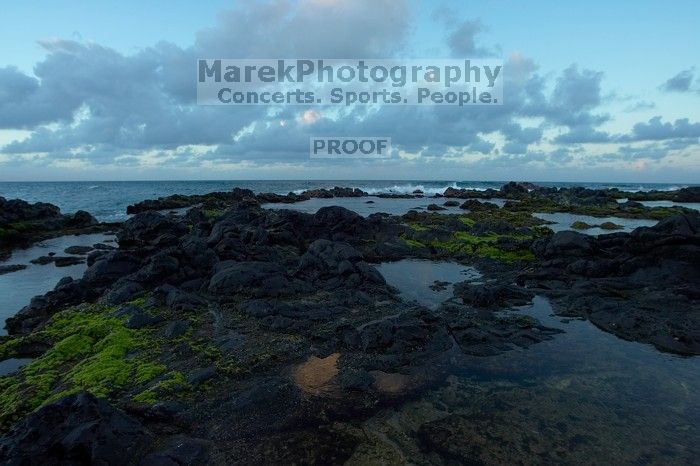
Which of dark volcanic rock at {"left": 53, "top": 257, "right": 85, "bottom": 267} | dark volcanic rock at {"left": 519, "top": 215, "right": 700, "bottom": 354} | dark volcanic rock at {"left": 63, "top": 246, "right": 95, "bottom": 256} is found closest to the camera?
dark volcanic rock at {"left": 519, "top": 215, "right": 700, "bottom": 354}

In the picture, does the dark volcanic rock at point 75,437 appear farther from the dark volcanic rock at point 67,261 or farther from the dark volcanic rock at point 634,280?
the dark volcanic rock at point 67,261

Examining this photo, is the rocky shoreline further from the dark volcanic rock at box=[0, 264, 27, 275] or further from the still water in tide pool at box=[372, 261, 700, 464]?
the dark volcanic rock at box=[0, 264, 27, 275]

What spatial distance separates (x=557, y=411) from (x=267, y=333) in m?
9.44

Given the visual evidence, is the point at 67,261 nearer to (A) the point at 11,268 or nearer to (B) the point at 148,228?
(A) the point at 11,268

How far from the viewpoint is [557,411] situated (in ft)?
33.3

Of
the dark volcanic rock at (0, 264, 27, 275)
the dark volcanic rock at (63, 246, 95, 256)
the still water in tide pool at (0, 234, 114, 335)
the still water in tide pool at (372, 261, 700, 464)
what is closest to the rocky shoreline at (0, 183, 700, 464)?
the still water in tide pool at (372, 261, 700, 464)

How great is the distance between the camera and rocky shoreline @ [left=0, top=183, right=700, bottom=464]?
339 inches

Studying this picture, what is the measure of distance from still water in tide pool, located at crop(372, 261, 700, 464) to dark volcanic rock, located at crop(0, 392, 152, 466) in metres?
5.21

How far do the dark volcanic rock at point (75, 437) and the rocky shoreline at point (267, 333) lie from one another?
0.03 meters

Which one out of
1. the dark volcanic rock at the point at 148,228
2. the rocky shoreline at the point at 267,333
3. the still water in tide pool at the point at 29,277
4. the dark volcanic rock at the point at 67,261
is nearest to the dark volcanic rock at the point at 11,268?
the still water in tide pool at the point at 29,277

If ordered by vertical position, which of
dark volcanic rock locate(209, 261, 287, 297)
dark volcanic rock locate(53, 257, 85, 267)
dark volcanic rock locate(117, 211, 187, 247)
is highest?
dark volcanic rock locate(117, 211, 187, 247)

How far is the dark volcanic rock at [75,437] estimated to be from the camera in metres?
7.29

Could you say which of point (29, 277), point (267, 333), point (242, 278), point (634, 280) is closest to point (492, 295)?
point (634, 280)

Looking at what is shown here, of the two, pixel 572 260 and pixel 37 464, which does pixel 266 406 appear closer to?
pixel 37 464
